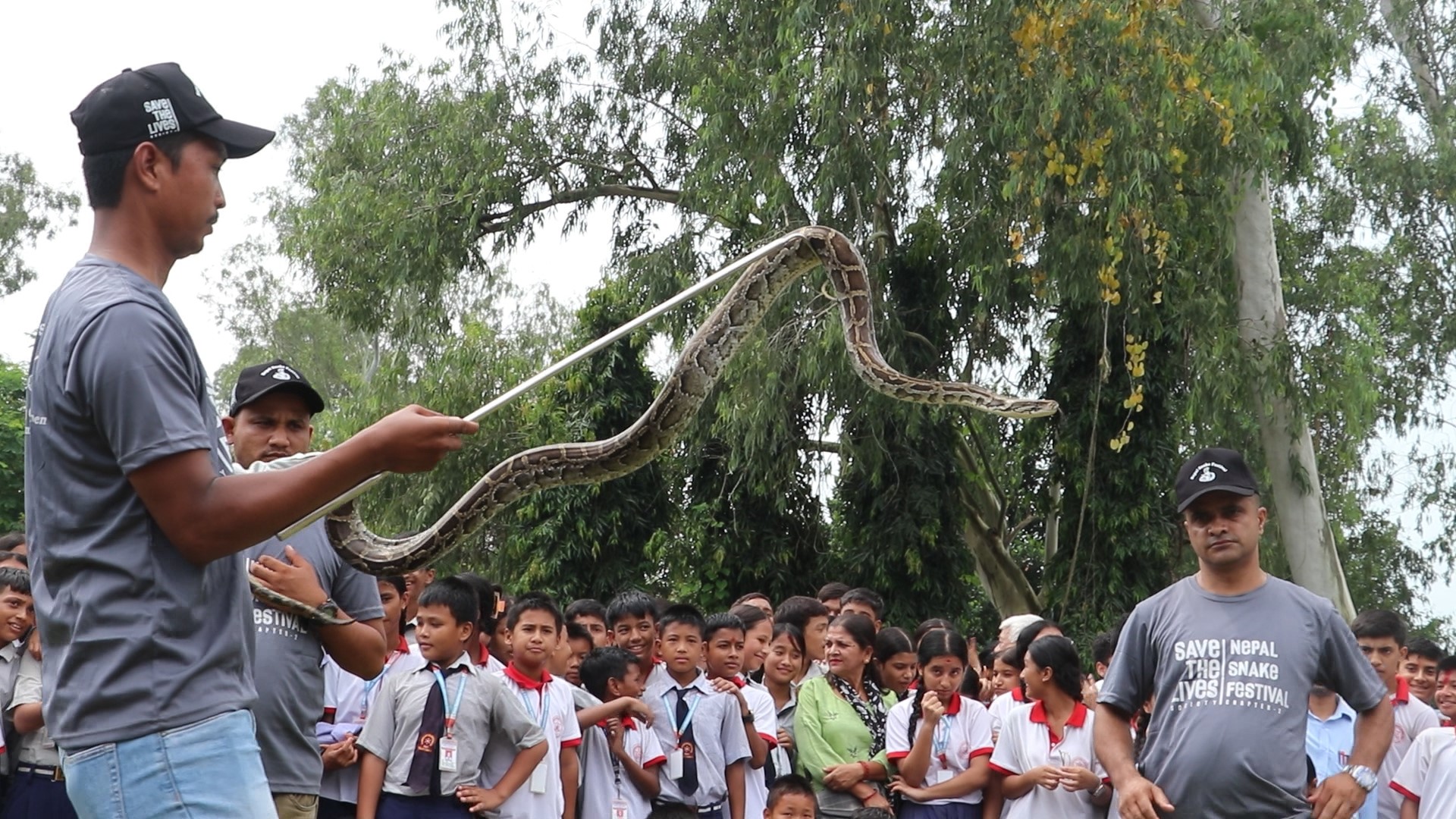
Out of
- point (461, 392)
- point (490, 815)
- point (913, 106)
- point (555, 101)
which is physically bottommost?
point (490, 815)

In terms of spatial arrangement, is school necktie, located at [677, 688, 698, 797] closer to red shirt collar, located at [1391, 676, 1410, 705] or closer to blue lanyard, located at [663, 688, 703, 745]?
blue lanyard, located at [663, 688, 703, 745]

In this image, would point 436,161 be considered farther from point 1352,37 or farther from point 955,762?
point 955,762

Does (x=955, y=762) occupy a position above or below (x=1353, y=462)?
below

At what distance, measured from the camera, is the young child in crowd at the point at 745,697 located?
8477 millimetres

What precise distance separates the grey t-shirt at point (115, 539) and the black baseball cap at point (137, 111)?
A: 268 millimetres

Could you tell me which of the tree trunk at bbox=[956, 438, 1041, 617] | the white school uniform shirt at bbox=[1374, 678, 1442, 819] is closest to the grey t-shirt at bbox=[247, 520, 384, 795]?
the white school uniform shirt at bbox=[1374, 678, 1442, 819]

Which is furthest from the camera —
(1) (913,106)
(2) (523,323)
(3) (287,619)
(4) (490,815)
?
(2) (523,323)

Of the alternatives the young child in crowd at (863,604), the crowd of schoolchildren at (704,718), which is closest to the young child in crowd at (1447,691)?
the crowd of schoolchildren at (704,718)

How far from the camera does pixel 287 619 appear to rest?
4.67 metres

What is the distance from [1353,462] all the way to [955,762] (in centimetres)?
1558

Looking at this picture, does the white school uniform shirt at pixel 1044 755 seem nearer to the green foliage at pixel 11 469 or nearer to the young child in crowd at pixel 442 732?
the young child in crowd at pixel 442 732

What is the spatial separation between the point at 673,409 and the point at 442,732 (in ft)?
7.38

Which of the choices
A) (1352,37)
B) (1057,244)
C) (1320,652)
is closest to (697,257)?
(1057,244)

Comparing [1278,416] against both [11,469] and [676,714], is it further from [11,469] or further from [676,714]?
[11,469]
